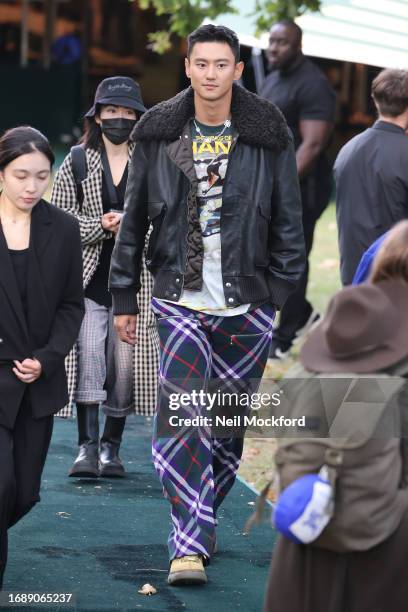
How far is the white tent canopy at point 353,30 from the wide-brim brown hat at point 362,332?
24.5 feet

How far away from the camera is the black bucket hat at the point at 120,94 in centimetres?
768

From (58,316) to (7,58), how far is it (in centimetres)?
2241

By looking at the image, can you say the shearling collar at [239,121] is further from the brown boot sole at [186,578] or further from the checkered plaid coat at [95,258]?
the brown boot sole at [186,578]

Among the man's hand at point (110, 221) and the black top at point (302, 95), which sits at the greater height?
the black top at point (302, 95)

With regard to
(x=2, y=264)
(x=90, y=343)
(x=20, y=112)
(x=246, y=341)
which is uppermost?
(x=2, y=264)

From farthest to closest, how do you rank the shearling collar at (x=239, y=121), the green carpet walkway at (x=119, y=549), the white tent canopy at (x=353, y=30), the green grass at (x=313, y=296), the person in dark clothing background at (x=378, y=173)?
the white tent canopy at (x=353, y=30)
the green grass at (x=313, y=296)
the person in dark clothing background at (x=378, y=173)
the shearling collar at (x=239, y=121)
the green carpet walkway at (x=119, y=549)

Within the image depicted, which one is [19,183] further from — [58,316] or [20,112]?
[20,112]

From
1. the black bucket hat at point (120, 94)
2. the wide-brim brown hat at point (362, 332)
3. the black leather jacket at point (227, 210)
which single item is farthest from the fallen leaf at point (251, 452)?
the wide-brim brown hat at point (362, 332)

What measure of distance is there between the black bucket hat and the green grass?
1.50 metres

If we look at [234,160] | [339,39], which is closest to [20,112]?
[339,39]

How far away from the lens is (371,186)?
7891 mm

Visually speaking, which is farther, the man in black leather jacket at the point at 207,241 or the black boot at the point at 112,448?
the black boot at the point at 112,448

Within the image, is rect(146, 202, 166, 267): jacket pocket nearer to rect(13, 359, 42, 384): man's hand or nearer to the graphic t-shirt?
the graphic t-shirt

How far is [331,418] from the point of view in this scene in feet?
12.3
